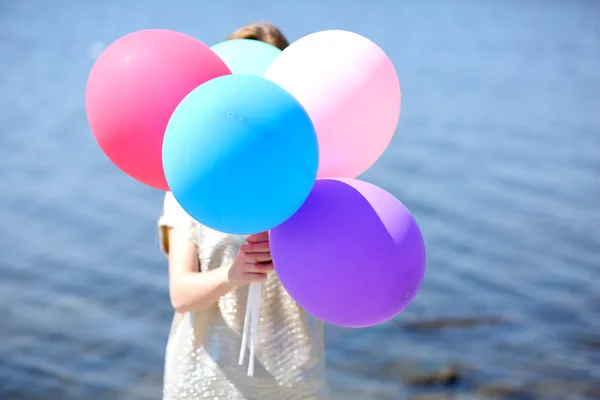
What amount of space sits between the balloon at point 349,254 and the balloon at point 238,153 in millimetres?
89

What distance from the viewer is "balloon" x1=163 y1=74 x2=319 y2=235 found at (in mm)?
1457

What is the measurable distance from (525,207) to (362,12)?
6.52 m

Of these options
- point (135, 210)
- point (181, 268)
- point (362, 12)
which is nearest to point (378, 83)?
point (181, 268)

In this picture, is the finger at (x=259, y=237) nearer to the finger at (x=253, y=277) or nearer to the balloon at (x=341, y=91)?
the finger at (x=253, y=277)

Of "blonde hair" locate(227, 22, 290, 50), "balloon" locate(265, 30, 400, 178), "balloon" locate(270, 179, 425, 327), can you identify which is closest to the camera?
"balloon" locate(270, 179, 425, 327)

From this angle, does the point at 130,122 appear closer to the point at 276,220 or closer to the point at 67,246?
the point at 276,220

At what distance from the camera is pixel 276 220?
154cm

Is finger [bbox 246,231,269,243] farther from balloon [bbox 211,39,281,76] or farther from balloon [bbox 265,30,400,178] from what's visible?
balloon [bbox 211,39,281,76]

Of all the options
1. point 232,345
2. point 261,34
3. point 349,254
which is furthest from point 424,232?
point 349,254

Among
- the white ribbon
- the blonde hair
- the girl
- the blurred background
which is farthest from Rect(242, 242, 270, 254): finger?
the blurred background

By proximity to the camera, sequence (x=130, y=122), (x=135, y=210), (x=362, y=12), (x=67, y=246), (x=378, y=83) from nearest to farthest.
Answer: (x=130, y=122)
(x=378, y=83)
(x=67, y=246)
(x=135, y=210)
(x=362, y=12)

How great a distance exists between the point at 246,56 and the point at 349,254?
0.60 m

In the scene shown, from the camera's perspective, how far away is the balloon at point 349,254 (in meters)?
1.56

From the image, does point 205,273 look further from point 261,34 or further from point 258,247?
point 261,34
